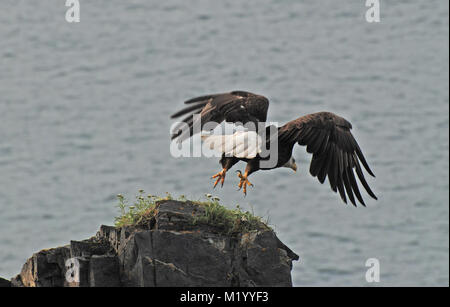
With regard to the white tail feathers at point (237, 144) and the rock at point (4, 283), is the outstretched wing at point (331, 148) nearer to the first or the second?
the white tail feathers at point (237, 144)

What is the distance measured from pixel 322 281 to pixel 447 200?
2137cm

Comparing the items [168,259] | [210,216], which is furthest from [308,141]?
[168,259]

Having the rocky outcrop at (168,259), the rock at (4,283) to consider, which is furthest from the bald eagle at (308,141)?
the rock at (4,283)

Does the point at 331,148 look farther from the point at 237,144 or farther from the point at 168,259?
the point at 168,259

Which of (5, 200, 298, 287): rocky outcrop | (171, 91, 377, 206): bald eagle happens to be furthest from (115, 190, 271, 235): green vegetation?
(171, 91, 377, 206): bald eagle

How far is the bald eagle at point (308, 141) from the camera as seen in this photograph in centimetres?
1458

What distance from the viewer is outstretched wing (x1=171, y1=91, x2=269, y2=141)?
14.8 m

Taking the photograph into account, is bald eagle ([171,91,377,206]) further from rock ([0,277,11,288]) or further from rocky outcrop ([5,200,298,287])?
rock ([0,277,11,288])

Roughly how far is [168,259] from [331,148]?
3693 millimetres

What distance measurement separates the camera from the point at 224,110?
14.9 m

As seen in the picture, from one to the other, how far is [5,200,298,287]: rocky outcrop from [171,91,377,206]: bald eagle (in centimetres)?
184

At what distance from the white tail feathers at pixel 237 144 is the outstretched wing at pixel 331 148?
16.0 inches
